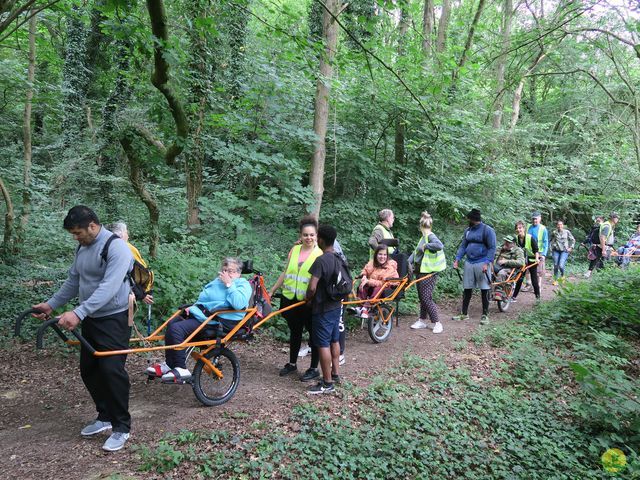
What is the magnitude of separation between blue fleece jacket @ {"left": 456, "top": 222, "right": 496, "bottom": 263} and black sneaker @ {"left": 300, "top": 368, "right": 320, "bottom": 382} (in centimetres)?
421

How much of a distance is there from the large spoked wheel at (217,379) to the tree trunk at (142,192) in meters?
3.41

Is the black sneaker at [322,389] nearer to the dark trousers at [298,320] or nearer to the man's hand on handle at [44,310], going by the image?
the dark trousers at [298,320]

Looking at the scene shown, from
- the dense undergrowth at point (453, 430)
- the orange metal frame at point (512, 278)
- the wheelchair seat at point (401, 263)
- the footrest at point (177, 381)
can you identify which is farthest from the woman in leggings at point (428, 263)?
the footrest at point (177, 381)

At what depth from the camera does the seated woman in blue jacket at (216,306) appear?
3.92m

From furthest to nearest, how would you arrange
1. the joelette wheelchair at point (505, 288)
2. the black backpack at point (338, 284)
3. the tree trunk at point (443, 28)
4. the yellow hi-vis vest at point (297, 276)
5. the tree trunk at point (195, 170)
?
the tree trunk at point (443, 28) → the joelette wheelchair at point (505, 288) → the tree trunk at point (195, 170) → the yellow hi-vis vest at point (297, 276) → the black backpack at point (338, 284)

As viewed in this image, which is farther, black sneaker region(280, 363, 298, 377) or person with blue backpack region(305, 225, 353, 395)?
black sneaker region(280, 363, 298, 377)

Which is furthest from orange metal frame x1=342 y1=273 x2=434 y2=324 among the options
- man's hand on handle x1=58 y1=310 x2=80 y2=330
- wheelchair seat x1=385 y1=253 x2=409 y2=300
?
man's hand on handle x1=58 y1=310 x2=80 y2=330

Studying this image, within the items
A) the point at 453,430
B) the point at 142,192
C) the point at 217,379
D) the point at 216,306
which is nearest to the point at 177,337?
Answer: the point at 216,306

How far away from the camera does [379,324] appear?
6809 mm

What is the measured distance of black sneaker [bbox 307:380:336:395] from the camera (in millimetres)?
4621

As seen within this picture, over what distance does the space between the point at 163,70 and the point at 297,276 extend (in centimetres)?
333

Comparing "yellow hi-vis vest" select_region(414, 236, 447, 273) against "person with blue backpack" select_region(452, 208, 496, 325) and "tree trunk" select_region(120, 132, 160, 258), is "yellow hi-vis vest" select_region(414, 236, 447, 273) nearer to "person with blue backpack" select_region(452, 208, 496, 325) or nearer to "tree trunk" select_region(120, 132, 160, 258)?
"person with blue backpack" select_region(452, 208, 496, 325)

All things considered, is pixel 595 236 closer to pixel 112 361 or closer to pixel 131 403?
pixel 131 403

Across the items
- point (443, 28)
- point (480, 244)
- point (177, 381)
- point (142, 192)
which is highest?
point (443, 28)
